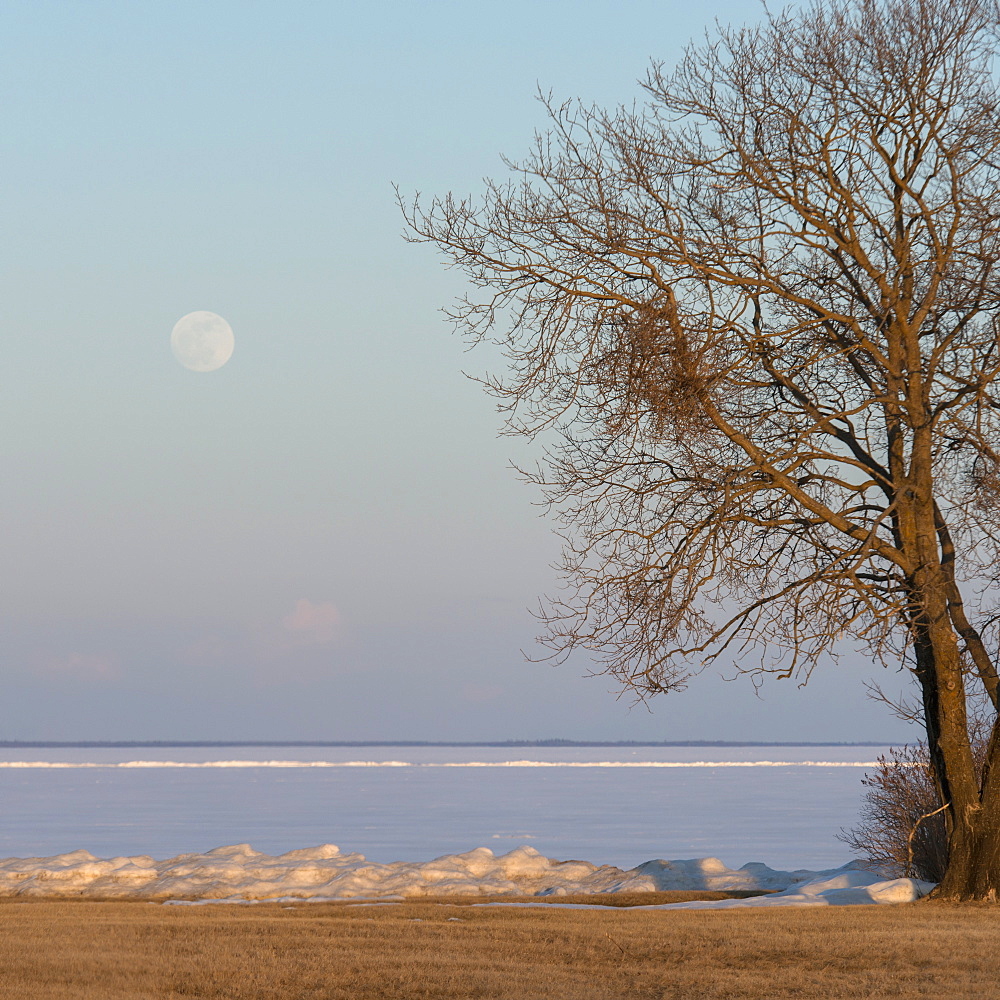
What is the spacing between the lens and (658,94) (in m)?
15.5

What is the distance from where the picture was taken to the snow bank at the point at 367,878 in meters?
17.5

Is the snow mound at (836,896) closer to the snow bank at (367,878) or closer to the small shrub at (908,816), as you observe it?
the snow bank at (367,878)

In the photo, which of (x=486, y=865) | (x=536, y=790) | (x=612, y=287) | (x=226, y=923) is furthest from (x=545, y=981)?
(x=536, y=790)

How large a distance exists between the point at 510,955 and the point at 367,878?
748cm

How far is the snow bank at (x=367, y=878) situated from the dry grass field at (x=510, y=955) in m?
3.58

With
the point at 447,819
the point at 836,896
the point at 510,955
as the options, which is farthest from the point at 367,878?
the point at 447,819

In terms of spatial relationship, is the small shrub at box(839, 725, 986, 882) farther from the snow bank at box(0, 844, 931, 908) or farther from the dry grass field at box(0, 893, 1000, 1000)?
the dry grass field at box(0, 893, 1000, 1000)

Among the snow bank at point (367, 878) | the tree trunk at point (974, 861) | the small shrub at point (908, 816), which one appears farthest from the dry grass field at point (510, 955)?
the snow bank at point (367, 878)

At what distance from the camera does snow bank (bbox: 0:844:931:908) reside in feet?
57.4

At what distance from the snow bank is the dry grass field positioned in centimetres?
358

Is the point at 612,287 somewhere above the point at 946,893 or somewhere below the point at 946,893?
above

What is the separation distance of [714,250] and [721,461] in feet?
8.16

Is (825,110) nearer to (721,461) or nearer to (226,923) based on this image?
(721,461)

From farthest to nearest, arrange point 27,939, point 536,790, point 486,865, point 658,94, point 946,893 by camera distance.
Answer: point 536,790 < point 486,865 < point 658,94 < point 946,893 < point 27,939
